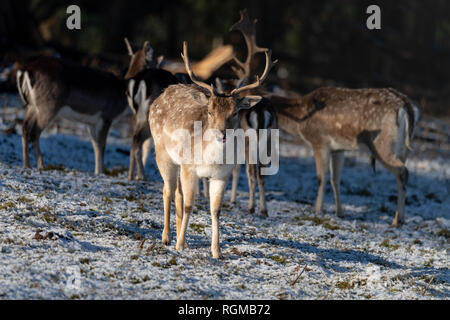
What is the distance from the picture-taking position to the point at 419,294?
590 cm

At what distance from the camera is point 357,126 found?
9500 millimetres

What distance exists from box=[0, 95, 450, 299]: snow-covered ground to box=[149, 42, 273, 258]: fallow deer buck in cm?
47

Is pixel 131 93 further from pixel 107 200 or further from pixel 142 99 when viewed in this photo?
pixel 107 200

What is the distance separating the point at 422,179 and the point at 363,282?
6835 millimetres

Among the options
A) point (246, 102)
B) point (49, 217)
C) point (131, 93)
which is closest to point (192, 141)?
point (246, 102)

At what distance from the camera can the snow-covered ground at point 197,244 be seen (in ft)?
17.9

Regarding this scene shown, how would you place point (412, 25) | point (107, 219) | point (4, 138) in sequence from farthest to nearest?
point (412, 25) < point (4, 138) < point (107, 219)

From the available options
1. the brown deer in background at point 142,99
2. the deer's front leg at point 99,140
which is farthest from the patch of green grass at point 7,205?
the deer's front leg at point 99,140

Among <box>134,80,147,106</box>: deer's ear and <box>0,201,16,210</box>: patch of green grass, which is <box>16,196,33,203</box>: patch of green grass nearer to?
<box>0,201,16,210</box>: patch of green grass

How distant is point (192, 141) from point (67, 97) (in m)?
4.32

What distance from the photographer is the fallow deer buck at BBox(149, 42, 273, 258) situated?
599cm

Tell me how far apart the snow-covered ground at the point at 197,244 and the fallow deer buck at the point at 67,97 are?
574 millimetres

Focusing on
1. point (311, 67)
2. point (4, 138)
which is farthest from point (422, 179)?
point (311, 67)
